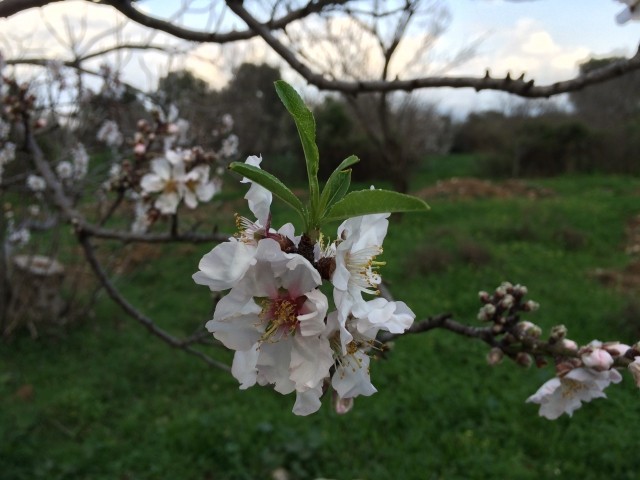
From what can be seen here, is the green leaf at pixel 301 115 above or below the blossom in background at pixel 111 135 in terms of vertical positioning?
above

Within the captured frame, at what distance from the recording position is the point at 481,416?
327 cm

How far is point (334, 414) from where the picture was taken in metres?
3.36

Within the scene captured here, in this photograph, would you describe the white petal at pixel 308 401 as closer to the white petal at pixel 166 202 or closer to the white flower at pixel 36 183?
the white petal at pixel 166 202

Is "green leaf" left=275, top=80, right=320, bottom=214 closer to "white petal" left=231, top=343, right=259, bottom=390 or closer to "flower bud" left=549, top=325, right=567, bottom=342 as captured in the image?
"white petal" left=231, top=343, right=259, bottom=390

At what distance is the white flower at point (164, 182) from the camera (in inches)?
66.9

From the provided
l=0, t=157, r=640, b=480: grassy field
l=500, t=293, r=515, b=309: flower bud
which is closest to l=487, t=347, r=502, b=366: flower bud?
l=500, t=293, r=515, b=309: flower bud

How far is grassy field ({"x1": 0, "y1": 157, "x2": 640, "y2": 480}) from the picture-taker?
283cm

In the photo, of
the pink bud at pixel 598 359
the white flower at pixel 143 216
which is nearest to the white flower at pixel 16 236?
the white flower at pixel 143 216

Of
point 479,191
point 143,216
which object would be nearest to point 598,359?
point 143,216

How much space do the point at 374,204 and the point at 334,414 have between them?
306 cm

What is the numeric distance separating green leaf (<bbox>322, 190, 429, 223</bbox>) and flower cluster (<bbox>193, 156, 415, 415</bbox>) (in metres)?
0.04

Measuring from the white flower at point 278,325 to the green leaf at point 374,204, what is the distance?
63 mm

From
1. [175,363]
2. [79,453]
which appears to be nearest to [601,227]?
[175,363]

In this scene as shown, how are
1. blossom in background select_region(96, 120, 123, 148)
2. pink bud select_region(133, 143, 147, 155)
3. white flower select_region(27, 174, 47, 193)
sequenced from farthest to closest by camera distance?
white flower select_region(27, 174, 47, 193)
blossom in background select_region(96, 120, 123, 148)
pink bud select_region(133, 143, 147, 155)
